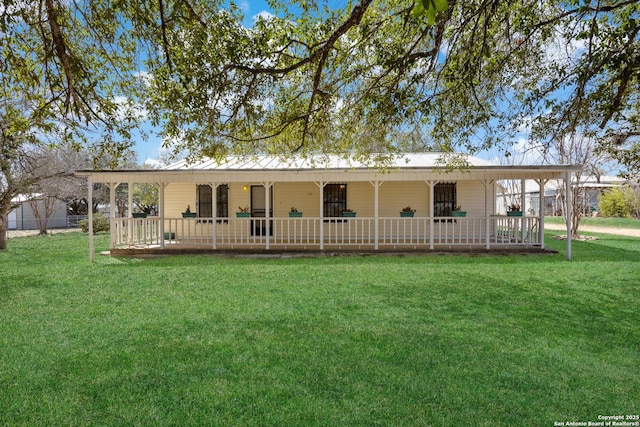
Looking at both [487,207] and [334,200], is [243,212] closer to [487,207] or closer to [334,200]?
[334,200]

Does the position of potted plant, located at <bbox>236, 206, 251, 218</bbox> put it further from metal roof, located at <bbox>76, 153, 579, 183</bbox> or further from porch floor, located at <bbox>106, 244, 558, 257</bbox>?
metal roof, located at <bbox>76, 153, 579, 183</bbox>

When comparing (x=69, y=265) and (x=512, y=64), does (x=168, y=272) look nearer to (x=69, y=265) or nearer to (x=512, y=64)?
(x=69, y=265)

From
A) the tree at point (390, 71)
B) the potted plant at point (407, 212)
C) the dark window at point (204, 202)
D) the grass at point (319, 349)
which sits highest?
the tree at point (390, 71)

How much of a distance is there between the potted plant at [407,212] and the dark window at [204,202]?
7227 mm

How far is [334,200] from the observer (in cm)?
1368

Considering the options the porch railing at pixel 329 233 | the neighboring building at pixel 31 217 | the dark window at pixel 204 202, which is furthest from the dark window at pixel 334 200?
the neighboring building at pixel 31 217

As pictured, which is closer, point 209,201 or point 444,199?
point 444,199

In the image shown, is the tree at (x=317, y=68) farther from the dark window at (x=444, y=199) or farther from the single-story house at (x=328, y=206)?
the dark window at (x=444, y=199)

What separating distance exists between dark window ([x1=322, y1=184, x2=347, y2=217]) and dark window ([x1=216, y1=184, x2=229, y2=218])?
149 inches

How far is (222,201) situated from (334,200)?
14.2 ft

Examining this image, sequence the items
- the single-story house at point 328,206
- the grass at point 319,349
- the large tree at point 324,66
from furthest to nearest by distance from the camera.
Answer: the single-story house at point 328,206 → the large tree at point 324,66 → the grass at point 319,349

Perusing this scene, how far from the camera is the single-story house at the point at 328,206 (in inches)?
441

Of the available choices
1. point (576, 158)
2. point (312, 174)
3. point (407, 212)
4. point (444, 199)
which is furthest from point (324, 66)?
point (576, 158)

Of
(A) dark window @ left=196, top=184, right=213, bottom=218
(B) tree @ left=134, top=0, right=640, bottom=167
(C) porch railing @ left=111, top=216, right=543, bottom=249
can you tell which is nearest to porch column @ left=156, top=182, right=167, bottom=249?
(C) porch railing @ left=111, top=216, right=543, bottom=249
